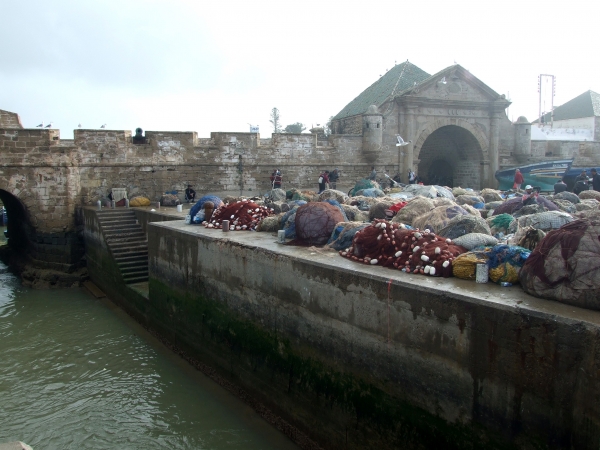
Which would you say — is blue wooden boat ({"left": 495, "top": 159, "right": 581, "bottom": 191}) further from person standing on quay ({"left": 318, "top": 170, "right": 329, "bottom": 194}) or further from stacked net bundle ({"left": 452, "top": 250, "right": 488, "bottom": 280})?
stacked net bundle ({"left": 452, "top": 250, "right": 488, "bottom": 280})

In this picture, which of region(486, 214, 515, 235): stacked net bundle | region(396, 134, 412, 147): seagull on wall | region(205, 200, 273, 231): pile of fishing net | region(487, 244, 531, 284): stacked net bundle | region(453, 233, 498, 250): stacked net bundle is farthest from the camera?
region(396, 134, 412, 147): seagull on wall

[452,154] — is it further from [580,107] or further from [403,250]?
[403,250]

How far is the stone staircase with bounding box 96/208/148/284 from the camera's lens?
40.1 feet

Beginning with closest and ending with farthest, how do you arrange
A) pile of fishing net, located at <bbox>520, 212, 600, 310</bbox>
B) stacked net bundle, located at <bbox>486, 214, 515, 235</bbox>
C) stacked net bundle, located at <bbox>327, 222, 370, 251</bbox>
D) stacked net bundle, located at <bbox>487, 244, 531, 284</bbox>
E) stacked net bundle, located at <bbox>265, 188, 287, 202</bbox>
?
pile of fishing net, located at <bbox>520, 212, 600, 310</bbox> → stacked net bundle, located at <bbox>487, 244, 531, 284</bbox> → stacked net bundle, located at <bbox>327, 222, 370, 251</bbox> → stacked net bundle, located at <bbox>486, 214, 515, 235</bbox> → stacked net bundle, located at <bbox>265, 188, 287, 202</bbox>

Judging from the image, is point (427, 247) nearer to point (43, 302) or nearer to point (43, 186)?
point (43, 302)

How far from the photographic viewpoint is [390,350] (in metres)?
5.05

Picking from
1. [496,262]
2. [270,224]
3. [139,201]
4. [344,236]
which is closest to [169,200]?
[139,201]

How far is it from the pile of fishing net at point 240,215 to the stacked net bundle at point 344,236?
239 centimetres

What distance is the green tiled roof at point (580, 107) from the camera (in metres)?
30.0

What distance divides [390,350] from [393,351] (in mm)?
40

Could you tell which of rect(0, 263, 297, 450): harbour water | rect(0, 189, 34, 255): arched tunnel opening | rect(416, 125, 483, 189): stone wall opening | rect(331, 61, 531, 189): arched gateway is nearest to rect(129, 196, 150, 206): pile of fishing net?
rect(0, 189, 34, 255): arched tunnel opening

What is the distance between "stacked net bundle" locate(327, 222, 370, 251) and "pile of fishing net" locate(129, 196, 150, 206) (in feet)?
31.5

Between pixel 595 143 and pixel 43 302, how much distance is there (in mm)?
20605

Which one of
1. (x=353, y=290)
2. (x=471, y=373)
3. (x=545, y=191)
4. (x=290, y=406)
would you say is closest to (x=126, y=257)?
(x=290, y=406)
